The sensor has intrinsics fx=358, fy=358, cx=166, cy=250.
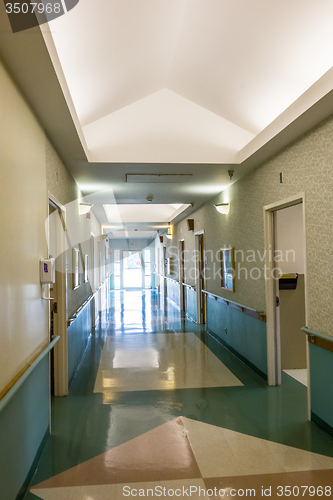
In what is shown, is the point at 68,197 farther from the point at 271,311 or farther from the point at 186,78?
the point at 271,311

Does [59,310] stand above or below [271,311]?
above

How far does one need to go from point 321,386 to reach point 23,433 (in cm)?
225

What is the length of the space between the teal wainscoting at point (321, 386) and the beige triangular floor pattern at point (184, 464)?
398mm

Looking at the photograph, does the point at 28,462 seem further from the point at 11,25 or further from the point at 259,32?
the point at 259,32

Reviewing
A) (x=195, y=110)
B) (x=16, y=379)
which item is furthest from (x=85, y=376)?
(x=195, y=110)

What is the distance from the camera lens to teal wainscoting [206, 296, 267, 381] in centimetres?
428

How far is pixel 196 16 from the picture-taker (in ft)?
8.74

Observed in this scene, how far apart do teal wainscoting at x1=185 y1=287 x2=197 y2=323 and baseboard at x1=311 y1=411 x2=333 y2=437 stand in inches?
200

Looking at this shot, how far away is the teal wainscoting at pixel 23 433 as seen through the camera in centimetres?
185

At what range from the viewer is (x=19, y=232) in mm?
2189

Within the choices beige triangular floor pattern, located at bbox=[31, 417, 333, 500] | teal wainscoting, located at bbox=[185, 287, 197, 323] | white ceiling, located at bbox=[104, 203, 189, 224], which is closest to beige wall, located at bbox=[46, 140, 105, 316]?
beige triangular floor pattern, located at bbox=[31, 417, 333, 500]

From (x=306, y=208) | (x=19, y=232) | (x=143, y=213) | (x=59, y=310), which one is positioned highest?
(x=143, y=213)

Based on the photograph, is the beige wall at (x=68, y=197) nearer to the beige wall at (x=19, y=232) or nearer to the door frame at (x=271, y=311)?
the beige wall at (x=19, y=232)

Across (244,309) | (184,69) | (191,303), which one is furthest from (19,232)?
(191,303)
